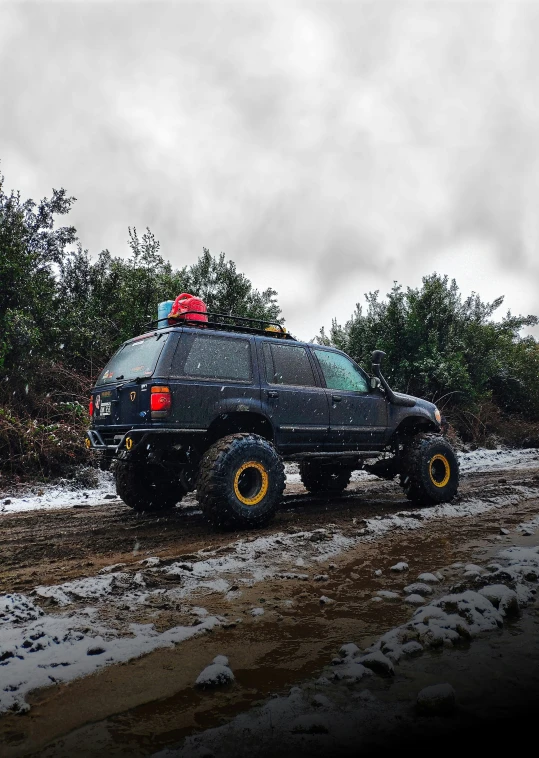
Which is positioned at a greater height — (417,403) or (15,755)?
(417,403)

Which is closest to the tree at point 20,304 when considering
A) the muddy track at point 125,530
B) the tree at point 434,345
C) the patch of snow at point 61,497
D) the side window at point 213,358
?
the patch of snow at point 61,497

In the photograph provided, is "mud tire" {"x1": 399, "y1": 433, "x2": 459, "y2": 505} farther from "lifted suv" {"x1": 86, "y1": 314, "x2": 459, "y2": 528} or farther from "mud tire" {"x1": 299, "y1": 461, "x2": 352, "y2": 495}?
"mud tire" {"x1": 299, "y1": 461, "x2": 352, "y2": 495}

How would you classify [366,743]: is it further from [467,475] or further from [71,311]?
[71,311]

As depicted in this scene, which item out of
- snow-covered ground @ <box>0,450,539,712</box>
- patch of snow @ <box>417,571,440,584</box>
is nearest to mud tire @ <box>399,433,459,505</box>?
snow-covered ground @ <box>0,450,539,712</box>

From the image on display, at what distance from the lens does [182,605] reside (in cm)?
268

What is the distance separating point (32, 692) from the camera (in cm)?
182

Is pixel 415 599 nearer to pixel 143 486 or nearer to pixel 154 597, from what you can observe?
pixel 154 597

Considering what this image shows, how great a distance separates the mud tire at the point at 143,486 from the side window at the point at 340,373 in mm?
2197

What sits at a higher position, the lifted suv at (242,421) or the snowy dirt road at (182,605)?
the lifted suv at (242,421)

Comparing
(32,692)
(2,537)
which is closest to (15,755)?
(32,692)

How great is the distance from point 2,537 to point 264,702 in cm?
381

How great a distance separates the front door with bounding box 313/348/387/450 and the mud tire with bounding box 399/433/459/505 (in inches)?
18.3

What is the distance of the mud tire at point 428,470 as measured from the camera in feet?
19.6

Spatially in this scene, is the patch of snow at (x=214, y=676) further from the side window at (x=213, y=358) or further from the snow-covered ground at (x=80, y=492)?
the snow-covered ground at (x=80, y=492)
